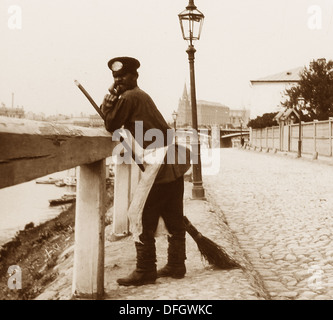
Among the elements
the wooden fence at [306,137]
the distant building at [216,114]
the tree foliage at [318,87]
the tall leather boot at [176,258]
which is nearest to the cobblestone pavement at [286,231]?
the tall leather boot at [176,258]

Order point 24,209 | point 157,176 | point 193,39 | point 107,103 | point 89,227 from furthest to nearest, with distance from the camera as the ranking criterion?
point 24,209
point 193,39
point 157,176
point 107,103
point 89,227

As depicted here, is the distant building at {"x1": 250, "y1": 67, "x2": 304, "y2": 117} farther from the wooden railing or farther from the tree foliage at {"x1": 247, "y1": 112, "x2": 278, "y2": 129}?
the wooden railing

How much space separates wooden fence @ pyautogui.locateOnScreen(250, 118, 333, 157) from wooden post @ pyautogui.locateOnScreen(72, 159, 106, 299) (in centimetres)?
2176

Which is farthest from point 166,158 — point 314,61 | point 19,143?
point 314,61

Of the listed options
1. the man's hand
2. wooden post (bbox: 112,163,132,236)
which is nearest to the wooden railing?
the man's hand

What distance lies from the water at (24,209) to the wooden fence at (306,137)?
12326 millimetres

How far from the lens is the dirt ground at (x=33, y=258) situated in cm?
621

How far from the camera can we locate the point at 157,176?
3.75m

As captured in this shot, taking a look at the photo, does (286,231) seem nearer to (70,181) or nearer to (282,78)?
(70,181)

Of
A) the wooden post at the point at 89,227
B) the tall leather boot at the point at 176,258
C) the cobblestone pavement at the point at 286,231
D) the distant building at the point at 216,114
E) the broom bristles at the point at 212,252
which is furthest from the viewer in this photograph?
the distant building at the point at 216,114

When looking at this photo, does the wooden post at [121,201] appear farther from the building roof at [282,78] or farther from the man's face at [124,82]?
the building roof at [282,78]

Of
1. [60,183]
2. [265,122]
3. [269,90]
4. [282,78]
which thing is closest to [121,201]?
[60,183]

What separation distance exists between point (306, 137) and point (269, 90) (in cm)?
5470
